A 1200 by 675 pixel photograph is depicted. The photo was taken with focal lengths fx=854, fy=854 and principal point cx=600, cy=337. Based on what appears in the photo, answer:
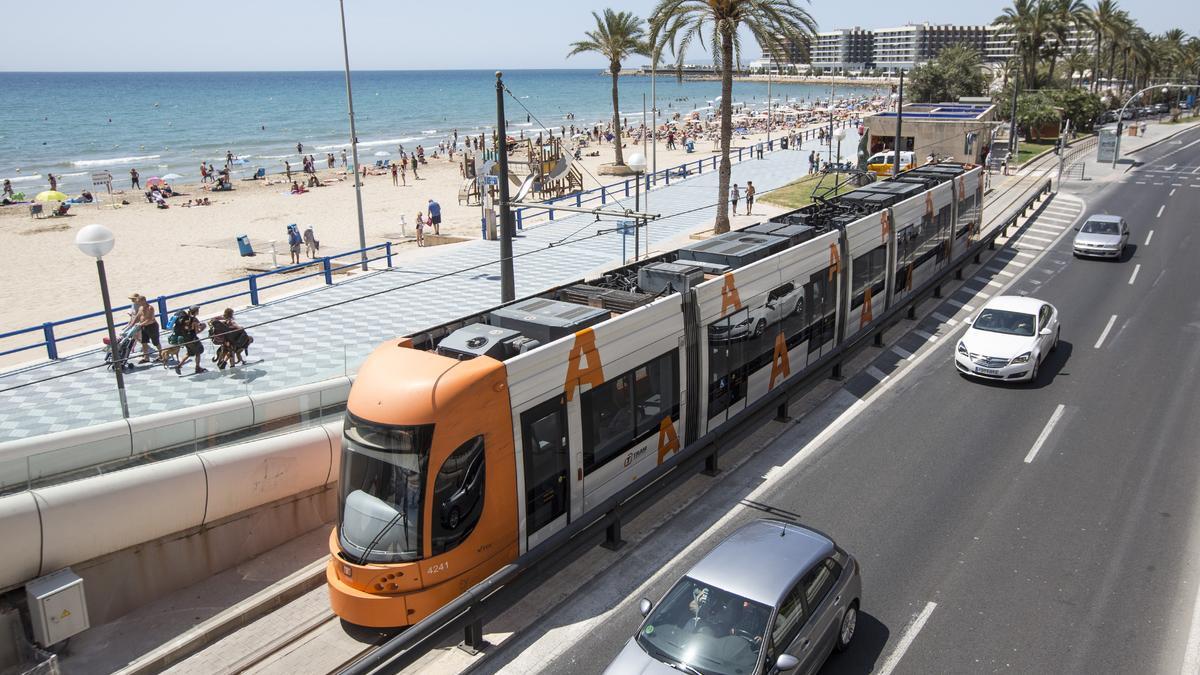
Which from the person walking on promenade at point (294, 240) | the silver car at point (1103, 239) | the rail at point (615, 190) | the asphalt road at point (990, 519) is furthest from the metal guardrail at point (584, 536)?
the person walking on promenade at point (294, 240)

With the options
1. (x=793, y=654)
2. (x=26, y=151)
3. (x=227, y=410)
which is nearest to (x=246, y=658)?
(x=227, y=410)

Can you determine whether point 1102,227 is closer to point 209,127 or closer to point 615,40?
point 615,40

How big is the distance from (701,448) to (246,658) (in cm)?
697

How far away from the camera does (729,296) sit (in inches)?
561

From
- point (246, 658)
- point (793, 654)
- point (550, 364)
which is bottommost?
point (246, 658)

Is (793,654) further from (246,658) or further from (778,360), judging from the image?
(778,360)

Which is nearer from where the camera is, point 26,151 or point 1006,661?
point 1006,661

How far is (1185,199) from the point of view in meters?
44.0

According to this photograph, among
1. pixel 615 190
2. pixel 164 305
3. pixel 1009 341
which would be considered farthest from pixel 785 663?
pixel 615 190

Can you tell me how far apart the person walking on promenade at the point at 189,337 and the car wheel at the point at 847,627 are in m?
10.6

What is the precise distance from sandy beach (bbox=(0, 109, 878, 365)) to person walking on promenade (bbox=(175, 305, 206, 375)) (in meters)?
8.55

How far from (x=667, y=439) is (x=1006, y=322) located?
33.9ft

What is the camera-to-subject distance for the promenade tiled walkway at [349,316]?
1245 centimetres

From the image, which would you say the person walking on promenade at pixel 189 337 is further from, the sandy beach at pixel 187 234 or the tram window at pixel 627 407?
the sandy beach at pixel 187 234
